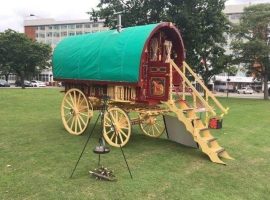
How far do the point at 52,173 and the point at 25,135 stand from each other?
16.6 feet

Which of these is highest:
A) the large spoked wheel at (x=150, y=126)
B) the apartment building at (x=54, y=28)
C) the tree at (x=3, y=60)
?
the apartment building at (x=54, y=28)

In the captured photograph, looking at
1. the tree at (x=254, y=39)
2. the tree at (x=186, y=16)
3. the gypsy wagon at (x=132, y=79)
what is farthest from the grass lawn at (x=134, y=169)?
the tree at (x=254, y=39)

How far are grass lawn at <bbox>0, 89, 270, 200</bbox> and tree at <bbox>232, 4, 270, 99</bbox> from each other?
2731cm

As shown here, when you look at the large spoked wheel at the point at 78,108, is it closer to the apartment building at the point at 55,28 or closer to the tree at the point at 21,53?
the tree at the point at 21,53

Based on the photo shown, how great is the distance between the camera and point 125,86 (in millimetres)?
12242

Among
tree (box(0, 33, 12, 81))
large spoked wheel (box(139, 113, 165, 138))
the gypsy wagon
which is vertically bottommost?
large spoked wheel (box(139, 113, 165, 138))

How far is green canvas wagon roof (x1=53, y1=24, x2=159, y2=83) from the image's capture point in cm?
1177

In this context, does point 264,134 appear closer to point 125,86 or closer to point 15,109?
point 125,86

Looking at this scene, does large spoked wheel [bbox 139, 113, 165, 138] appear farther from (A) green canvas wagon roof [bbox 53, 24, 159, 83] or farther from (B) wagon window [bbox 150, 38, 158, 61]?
(A) green canvas wagon roof [bbox 53, 24, 159, 83]

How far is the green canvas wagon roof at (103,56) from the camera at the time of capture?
11.8 metres

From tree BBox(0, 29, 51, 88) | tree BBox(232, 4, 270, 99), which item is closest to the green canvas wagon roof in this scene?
tree BBox(232, 4, 270, 99)

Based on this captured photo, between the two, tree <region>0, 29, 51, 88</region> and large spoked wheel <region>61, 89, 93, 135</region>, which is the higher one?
tree <region>0, 29, 51, 88</region>

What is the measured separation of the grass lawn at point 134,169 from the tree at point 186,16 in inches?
837

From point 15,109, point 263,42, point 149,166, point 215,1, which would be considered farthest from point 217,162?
point 263,42
